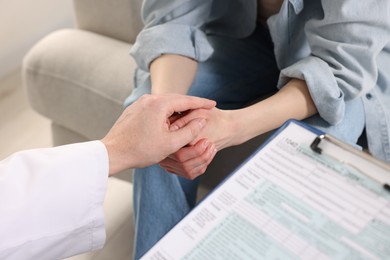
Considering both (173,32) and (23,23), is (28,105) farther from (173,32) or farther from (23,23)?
(173,32)

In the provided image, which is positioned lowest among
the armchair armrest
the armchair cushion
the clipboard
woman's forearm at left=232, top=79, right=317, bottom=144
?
the armchair cushion

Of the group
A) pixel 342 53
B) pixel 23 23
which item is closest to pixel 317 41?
pixel 342 53

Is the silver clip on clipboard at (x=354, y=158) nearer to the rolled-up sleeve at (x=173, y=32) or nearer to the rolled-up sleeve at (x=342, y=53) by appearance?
the rolled-up sleeve at (x=342, y=53)

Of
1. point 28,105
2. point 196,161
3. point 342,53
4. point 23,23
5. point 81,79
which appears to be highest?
point 342,53

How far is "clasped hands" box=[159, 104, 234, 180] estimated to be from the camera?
67cm

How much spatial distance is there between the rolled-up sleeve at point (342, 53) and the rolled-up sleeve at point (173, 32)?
205 mm

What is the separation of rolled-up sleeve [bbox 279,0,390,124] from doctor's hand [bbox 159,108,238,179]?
14 centimetres

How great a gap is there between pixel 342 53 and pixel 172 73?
0.97ft

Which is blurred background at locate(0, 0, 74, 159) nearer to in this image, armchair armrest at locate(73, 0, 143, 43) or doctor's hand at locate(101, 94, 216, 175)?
armchair armrest at locate(73, 0, 143, 43)

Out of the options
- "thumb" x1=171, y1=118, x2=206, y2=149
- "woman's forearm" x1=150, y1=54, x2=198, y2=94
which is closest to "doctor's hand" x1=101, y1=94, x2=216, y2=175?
"thumb" x1=171, y1=118, x2=206, y2=149

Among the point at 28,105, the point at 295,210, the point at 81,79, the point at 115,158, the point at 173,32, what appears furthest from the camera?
Result: the point at 28,105

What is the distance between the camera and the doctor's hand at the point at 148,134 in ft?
2.04

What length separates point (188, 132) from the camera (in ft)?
2.14

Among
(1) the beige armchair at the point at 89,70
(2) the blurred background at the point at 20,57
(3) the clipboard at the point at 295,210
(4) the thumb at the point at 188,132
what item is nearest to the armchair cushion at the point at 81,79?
(1) the beige armchair at the point at 89,70
